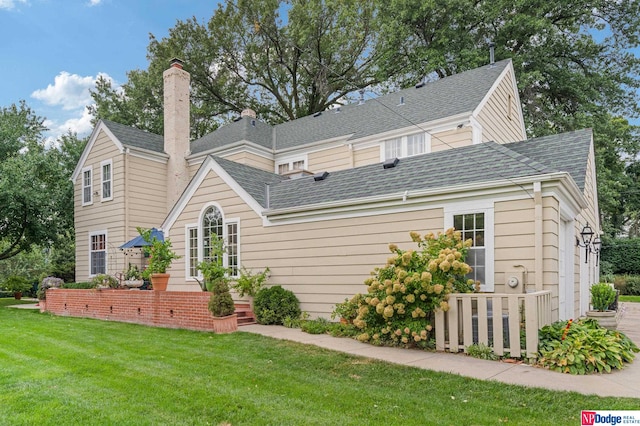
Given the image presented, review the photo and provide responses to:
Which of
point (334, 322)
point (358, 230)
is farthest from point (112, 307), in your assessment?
point (358, 230)

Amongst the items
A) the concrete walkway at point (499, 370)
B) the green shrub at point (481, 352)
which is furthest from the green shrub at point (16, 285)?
the green shrub at point (481, 352)

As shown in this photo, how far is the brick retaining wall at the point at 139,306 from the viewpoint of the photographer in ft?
30.6

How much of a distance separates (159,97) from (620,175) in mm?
28742

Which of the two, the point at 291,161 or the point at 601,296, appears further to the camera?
the point at 291,161

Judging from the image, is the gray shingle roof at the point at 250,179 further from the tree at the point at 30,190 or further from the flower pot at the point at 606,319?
the tree at the point at 30,190

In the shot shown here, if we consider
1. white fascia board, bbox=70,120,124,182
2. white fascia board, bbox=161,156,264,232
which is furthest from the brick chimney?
white fascia board, bbox=161,156,264,232

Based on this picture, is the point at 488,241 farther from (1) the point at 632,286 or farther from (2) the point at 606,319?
(1) the point at 632,286

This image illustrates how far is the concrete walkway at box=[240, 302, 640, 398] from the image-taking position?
189 inches

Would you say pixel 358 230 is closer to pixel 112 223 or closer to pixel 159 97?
pixel 112 223

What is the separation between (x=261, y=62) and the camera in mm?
28828

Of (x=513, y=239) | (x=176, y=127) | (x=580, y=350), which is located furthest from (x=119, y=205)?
(x=580, y=350)

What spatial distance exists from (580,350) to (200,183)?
378 inches

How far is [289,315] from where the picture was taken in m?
9.72
